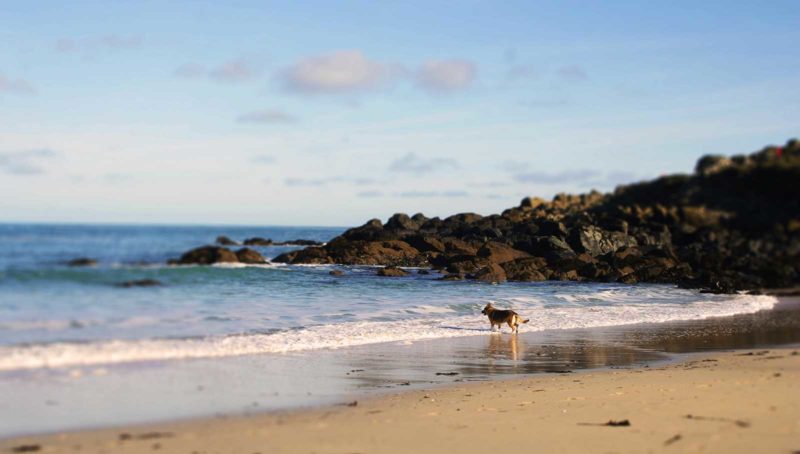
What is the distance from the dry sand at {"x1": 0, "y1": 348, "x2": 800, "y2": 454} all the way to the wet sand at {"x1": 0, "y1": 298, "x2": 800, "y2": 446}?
7cm

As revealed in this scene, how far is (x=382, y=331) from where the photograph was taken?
16.5 m

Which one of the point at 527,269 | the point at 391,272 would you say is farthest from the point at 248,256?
the point at 527,269

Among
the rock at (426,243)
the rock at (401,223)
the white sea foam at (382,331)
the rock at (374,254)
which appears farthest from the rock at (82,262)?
the rock at (401,223)

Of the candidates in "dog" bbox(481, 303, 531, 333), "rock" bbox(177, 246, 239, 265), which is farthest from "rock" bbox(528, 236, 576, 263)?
"rock" bbox(177, 246, 239, 265)

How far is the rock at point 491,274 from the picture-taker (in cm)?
3098

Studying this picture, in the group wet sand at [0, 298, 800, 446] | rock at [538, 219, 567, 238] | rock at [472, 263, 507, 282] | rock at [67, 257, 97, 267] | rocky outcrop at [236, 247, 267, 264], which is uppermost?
rock at [538, 219, 567, 238]

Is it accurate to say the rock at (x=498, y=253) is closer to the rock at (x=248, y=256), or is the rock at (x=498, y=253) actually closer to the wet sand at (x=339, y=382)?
the rock at (x=248, y=256)

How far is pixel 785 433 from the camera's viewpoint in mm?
7797

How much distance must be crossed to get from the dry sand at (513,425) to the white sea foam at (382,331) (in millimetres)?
4222

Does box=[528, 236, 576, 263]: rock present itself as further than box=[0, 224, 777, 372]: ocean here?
Yes

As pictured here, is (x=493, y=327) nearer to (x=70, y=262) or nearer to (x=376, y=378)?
(x=376, y=378)

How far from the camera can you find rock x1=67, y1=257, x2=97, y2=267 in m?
13.3

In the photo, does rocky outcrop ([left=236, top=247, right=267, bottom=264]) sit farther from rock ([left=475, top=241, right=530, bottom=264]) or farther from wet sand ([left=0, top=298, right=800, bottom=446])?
rock ([left=475, top=241, right=530, bottom=264])

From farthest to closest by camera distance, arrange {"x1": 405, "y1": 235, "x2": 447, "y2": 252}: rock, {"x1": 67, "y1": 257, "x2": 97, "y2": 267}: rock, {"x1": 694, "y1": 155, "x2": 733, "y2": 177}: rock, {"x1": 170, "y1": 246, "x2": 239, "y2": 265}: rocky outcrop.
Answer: {"x1": 405, "y1": 235, "x2": 447, "y2": 252}: rock, {"x1": 170, "y1": 246, "x2": 239, "y2": 265}: rocky outcrop, {"x1": 67, "y1": 257, "x2": 97, "y2": 267}: rock, {"x1": 694, "y1": 155, "x2": 733, "y2": 177}: rock
